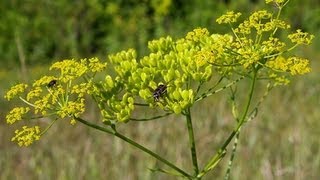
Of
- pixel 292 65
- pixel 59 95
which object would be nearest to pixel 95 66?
pixel 59 95

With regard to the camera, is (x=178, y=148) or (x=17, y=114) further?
(x=178, y=148)

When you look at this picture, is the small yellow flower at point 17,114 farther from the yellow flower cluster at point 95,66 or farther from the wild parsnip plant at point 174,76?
the yellow flower cluster at point 95,66

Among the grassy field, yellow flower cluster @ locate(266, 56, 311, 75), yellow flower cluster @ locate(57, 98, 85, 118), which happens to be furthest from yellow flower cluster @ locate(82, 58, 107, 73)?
the grassy field

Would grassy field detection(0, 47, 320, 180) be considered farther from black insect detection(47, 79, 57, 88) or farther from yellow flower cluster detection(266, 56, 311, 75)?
black insect detection(47, 79, 57, 88)

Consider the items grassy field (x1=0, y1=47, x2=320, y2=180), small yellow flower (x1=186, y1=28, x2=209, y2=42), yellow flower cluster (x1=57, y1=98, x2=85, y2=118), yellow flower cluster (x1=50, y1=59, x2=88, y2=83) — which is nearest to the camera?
yellow flower cluster (x1=57, y1=98, x2=85, y2=118)

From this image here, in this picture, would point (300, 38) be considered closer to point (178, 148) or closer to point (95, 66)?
point (95, 66)

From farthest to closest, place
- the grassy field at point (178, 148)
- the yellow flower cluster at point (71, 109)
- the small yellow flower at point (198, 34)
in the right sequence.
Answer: the grassy field at point (178, 148) < the small yellow flower at point (198, 34) < the yellow flower cluster at point (71, 109)

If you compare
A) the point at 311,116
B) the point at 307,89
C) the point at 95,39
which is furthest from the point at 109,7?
the point at 311,116

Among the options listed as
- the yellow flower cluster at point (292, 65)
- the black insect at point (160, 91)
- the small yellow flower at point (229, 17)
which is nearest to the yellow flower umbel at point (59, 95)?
the black insect at point (160, 91)
